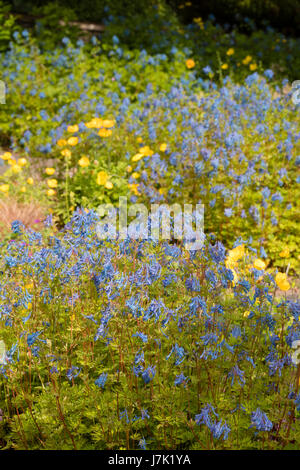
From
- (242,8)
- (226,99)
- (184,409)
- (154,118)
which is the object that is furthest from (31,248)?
(242,8)

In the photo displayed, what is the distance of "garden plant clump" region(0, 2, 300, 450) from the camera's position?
2.28 metres

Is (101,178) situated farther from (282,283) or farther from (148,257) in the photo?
(282,283)

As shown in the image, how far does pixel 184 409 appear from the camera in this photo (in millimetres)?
2391

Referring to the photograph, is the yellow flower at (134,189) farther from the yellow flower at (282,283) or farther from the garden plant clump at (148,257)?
the yellow flower at (282,283)

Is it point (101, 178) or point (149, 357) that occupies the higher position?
point (101, 178)

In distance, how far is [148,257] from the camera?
2.53 metres

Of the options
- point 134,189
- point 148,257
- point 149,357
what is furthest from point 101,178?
point 149,357

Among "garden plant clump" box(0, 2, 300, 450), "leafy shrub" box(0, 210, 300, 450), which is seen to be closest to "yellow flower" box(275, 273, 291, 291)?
"garden plant clump" box(0, 2, 300, 450)

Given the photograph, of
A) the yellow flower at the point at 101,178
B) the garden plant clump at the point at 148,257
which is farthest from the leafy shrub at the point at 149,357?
the yellow flower at the point at 101,178

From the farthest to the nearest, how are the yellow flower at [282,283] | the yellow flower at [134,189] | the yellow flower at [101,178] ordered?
1. the yellow flower at [134,189]
2. the yellow flower at [101,178]
3. the yellow flower at [282,283]

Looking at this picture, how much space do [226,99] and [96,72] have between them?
2.87 m

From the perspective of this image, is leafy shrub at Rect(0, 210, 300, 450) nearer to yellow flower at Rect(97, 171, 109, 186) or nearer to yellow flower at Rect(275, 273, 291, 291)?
yellow flower at Rect(275, 273, 291, 291)

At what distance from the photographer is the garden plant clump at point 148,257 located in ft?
7.48

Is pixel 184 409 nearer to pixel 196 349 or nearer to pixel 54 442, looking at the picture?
pixel 196 349
